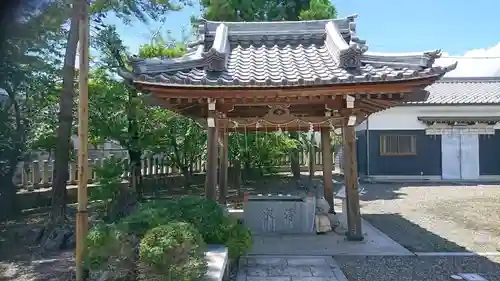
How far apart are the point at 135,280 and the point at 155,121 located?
9.37m

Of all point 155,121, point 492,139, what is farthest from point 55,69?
point 492,139

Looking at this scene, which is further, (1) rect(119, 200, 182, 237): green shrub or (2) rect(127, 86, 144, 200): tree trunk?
(2) rect(127, 86, 144, 200): tree trunk

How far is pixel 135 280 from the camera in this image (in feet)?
14.4

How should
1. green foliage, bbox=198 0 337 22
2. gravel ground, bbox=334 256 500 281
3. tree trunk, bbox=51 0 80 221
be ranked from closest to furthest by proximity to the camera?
gravel ground, bbox=334 256 500 281
tree trunk, bbox=51 0 80 221
green foliage, bbox=198 0 337 22

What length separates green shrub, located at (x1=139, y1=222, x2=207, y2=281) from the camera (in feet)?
13.6

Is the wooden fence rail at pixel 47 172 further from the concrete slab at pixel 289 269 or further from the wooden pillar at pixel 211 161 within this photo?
the concrete slab at pixel 289 269

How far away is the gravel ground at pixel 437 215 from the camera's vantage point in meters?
8.14

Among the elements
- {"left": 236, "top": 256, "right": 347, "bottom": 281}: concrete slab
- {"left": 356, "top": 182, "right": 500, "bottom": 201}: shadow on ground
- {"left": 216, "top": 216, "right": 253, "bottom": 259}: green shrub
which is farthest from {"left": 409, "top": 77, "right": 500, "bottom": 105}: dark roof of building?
{"left": 216, "top": 216, "right": 253, "bottom": 259}: green shrub

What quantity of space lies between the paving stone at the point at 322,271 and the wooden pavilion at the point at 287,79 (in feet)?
5.78

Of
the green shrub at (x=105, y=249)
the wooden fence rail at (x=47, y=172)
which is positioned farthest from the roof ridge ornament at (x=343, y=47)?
the wooden fence rail at (x=47, y=172)

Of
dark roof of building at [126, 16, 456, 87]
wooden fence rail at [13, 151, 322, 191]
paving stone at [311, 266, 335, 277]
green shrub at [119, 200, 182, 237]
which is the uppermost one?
dark roof of building at [126, 16, 456, 87]

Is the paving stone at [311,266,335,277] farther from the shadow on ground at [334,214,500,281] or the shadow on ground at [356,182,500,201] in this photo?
the shadow on ground at [356,182,500,201]

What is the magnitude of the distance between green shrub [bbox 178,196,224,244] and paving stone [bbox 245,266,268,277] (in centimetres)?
71

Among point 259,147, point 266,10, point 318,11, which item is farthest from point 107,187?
point 266,10
